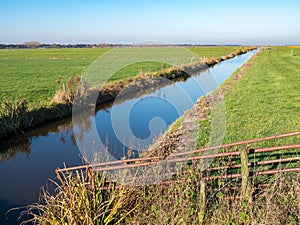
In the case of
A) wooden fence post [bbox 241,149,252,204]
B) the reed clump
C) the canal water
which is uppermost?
wooden fence post [bbox 241,149,252,204]

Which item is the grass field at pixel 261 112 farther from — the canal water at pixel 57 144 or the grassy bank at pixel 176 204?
the grassy bank at pixel 176 204

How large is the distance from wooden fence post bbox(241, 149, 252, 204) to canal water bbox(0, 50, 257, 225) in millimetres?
3095

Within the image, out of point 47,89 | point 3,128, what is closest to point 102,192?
point 3,128

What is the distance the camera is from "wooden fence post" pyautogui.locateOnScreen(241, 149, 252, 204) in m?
4.64

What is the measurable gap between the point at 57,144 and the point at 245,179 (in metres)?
10.0

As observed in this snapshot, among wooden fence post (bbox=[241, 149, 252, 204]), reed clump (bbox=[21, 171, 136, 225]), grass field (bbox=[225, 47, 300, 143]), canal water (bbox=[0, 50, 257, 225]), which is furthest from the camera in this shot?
grass field (bbox=[225, 47, 300, 143])

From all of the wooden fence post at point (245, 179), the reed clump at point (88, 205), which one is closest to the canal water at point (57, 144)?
the reed clump at point (88, 205)

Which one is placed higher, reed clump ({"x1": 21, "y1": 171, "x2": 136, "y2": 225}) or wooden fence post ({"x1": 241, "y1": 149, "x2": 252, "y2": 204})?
wooden fence post ({"x1": 241, "y1": 149, "x2": 252, "y2": 204})

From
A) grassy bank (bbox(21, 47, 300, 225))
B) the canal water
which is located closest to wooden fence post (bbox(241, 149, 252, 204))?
grassy bank (bbox(21, 47, 300, 225))

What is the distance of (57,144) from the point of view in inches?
515

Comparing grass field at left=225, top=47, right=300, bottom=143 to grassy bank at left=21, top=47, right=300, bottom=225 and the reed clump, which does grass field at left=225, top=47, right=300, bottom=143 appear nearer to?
grassy bank at left=21, top=47, right=300, bottom=225

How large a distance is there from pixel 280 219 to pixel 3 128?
11830mm

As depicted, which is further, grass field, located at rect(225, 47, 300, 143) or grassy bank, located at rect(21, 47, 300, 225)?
grass field, located at rect(225, 47, 300, 143)

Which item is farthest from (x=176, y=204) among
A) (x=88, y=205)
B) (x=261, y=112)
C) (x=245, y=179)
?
(x=261, y=112)
